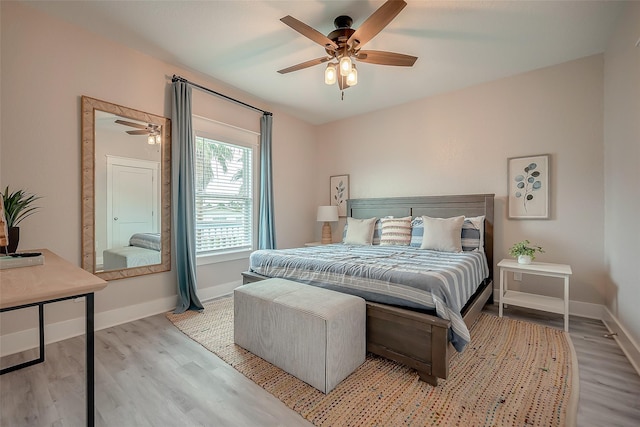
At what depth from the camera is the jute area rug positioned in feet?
4.97

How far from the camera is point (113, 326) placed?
272 cm

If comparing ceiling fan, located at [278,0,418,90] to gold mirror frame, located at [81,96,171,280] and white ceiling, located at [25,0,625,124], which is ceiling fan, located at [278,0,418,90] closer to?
white ceiling, located at [25,0,625,124]

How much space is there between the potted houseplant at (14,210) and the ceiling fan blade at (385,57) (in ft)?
9.41

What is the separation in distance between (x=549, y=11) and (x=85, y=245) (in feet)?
15.1

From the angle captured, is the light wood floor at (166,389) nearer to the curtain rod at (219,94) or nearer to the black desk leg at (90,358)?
the black desk leg at (90,358)

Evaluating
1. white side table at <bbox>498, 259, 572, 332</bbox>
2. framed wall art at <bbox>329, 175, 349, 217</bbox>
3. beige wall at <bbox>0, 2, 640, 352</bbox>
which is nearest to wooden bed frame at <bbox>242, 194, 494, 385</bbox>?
white side table at <bbox>498, 259, 572, 332</bbox>

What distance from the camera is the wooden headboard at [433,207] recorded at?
3449 mm

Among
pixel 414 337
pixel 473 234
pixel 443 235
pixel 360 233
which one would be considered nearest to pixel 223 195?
pixel 360 233

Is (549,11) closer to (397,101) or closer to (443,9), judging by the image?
(443,9)

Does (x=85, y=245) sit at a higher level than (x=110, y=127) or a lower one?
lower

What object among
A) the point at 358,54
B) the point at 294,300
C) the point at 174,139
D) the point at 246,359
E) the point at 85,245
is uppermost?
the point at 358,54

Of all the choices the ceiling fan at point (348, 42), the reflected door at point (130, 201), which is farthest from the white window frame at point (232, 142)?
the ceiling fan at point (348, 42)

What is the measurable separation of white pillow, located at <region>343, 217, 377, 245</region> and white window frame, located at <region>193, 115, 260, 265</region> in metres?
1.46

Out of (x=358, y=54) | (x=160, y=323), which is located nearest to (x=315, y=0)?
(x=358, y=54)
